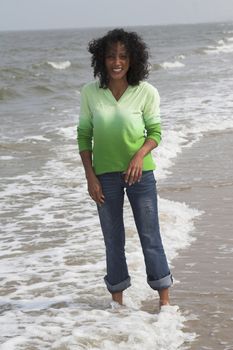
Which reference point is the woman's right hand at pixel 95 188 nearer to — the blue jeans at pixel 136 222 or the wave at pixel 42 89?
the blue jeans at pixel 136 222

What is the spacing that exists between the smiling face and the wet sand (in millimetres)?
1640

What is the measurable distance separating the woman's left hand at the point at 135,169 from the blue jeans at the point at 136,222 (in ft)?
0.28

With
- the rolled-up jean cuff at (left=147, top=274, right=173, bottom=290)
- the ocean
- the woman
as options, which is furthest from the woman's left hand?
the ocean

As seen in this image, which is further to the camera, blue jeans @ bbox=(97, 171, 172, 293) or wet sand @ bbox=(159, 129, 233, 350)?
wet sand @ bbox=(159, 129, 233, 350)

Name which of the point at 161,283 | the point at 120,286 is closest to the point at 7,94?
the point at 120,286

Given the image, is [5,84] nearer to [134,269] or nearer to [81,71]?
[81,71]

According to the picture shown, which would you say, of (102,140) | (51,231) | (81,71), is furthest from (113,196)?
(81,71)

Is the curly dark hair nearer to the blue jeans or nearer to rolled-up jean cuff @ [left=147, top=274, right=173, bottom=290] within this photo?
the blue jeans

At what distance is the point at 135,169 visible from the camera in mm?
3740

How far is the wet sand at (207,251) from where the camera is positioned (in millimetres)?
4059

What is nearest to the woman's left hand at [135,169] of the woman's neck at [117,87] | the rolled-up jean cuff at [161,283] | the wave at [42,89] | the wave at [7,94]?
the woman's neck at [117,87]

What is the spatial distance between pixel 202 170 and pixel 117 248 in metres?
5.03

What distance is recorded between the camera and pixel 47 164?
10031 millimetres

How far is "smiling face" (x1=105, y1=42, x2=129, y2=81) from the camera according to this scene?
3814mm
